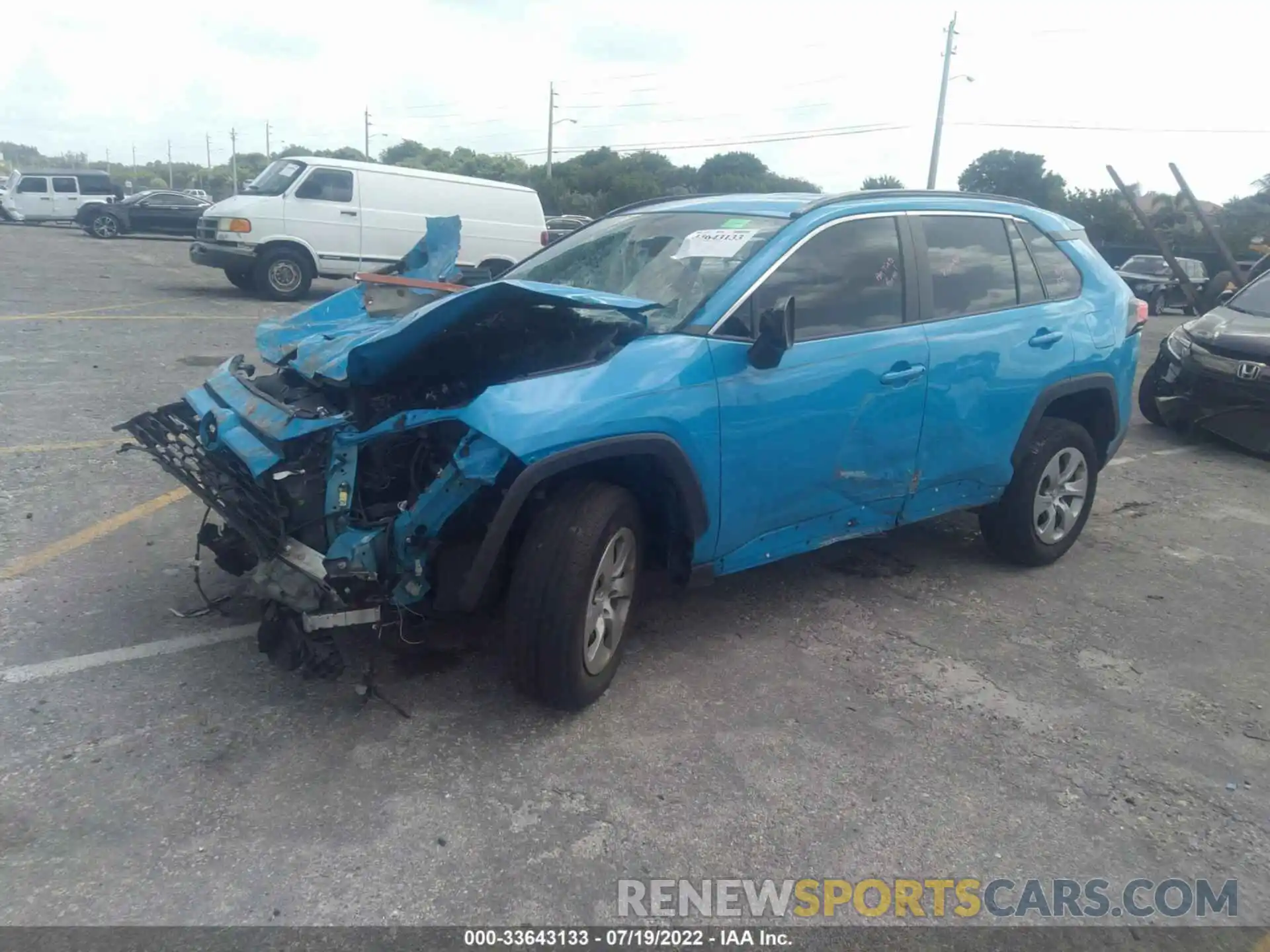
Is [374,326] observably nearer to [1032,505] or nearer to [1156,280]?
[1032,505]

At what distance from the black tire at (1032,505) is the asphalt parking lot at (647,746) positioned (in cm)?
15

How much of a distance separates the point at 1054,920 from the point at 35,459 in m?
6.04

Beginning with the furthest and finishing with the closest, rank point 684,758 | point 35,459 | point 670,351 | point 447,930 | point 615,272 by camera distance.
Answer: point 35,459
point 615,272
point 670,351
point 684,758
point 447,930

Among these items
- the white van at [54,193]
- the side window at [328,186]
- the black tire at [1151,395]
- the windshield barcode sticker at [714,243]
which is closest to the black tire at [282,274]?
the side window at [328,186]

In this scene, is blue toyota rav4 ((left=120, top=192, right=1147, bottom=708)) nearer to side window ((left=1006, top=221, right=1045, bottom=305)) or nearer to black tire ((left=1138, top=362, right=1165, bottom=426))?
side window ((left=1006, top=221, right=1045, bottom=305))

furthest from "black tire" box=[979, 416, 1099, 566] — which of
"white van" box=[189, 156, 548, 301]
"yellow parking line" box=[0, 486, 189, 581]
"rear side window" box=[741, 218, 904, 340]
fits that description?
"white van" box=[189, 156, 548, 301]

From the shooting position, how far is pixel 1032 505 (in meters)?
5.14

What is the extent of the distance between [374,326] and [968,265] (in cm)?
283

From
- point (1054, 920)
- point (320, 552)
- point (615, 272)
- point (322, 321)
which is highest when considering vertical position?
point (615, 272)

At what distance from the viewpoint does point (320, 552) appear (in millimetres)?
3436

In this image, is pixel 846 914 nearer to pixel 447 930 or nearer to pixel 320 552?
pixel 447 930

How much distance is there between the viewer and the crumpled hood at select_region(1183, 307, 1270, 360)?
26.2 feet

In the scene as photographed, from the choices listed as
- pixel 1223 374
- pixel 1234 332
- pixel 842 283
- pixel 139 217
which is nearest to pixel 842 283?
pixel 842 283

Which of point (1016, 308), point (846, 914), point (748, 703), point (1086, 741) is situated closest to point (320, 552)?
point (748, 703)
